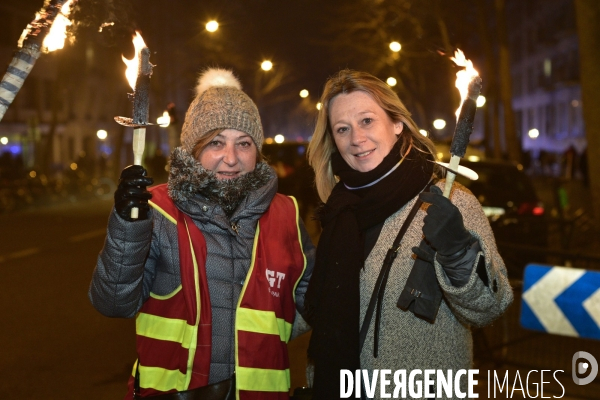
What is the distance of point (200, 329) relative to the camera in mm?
2977

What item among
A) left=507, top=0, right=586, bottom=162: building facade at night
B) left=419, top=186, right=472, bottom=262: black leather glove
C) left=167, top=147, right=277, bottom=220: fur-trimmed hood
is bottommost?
left=419, top=186, right=472, bottom=262: black leather glove

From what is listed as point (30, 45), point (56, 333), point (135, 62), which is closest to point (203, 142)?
point (135, 62)

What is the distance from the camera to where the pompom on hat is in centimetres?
331

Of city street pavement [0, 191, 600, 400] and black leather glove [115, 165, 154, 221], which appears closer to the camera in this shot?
black leather glove [115, 165, 154, 221]

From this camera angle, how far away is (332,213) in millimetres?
3344

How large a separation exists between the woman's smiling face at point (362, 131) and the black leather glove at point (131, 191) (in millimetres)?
986

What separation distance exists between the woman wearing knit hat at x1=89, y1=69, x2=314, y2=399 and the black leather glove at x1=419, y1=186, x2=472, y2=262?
811 millimetres

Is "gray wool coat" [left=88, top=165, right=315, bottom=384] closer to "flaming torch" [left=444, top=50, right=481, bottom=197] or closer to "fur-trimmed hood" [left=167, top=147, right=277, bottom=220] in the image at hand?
"fur-trimmed hood" [left=167, top=147, right=277, bottom=220]

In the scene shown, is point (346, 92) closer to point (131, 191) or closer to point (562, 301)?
point (131, 191)

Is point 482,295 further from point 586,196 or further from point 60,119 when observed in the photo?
point 60,119

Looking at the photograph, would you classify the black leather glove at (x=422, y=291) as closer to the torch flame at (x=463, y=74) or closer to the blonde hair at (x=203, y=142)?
the torch flame at (x=463, y=74)

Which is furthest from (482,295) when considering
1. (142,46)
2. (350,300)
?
(142,46)

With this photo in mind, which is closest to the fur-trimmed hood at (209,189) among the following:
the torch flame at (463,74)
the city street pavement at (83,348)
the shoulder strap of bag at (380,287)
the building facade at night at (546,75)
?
the shoulder strap of bag at (380,287)

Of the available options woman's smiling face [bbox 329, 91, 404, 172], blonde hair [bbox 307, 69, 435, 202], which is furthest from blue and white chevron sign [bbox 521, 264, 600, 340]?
woman's smiling face [bbox 329, 91, 404, 172]
